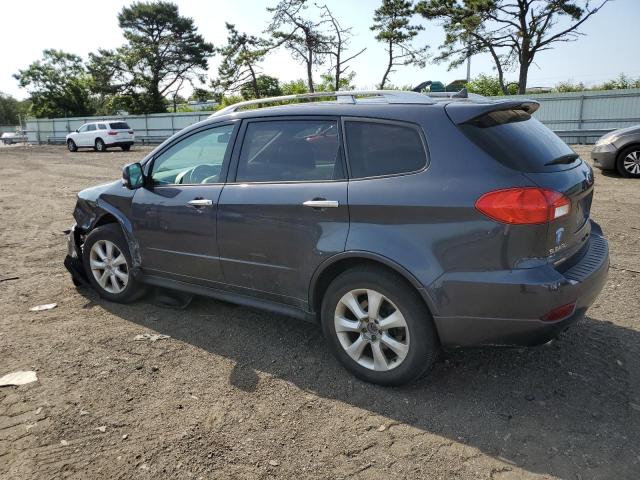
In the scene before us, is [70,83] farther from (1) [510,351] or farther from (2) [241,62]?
(1) [510,351]

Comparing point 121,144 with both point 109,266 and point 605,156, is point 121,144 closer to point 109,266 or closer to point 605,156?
point 605,156

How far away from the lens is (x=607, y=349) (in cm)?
358

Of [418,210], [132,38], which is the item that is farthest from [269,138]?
[132,38]

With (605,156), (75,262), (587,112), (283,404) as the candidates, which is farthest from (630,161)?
(587,112)

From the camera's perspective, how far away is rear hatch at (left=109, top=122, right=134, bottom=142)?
27.7 meters

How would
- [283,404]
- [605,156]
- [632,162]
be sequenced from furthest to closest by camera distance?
[605,156] < [632,162] < [283,404]

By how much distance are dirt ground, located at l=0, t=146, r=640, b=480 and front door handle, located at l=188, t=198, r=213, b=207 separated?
3.36 ft

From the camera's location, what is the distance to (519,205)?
2.65m

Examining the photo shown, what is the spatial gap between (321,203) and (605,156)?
9653 mm

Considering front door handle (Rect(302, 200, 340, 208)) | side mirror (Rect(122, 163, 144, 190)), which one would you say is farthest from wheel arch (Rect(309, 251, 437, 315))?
side mirror (Rect(122, 163, 144, 190))

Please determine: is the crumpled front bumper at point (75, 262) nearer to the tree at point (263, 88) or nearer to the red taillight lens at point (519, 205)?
the red taillight lens at point (519, 205)

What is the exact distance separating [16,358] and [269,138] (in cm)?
241

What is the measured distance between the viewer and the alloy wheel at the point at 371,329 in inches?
121

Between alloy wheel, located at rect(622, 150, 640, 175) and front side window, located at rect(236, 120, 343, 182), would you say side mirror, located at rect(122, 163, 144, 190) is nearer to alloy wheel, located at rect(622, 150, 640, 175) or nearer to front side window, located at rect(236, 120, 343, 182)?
front side window, located at rect(236, 120, 343, 182)
